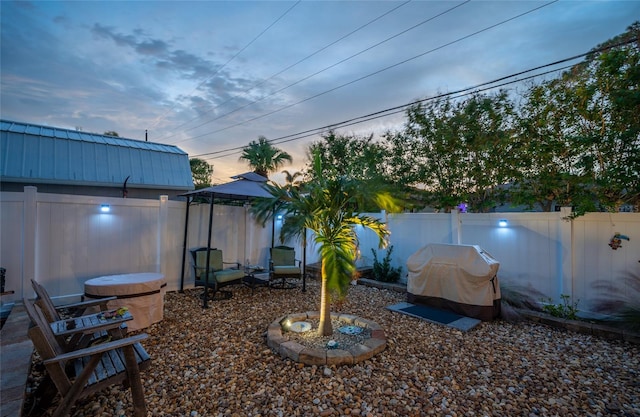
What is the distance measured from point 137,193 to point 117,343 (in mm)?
8458

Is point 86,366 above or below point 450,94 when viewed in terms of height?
below

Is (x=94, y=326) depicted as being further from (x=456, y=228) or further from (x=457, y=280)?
(x=456, y=228)

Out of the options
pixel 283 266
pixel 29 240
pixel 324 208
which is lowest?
pixel 283 266

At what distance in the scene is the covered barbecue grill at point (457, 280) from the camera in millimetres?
4332

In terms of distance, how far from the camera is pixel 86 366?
1971mm

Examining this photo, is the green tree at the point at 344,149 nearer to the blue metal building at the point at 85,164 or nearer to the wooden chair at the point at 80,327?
the blue metal building at the point at 85,164

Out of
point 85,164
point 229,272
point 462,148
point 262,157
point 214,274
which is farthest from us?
point 262,157

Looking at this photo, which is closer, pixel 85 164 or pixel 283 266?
pixel 283 266

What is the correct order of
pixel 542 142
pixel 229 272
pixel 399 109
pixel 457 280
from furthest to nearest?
1. pixel 399 109
2. pixel 542 142
3. pixel 229 272
4. pixel 457 280

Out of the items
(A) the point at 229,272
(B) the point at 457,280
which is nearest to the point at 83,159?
(A) the point at 229,272

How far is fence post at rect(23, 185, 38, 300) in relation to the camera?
427 cm

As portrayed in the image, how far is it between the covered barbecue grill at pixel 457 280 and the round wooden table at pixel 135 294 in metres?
4.13

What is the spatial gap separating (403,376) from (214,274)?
12.6 ft

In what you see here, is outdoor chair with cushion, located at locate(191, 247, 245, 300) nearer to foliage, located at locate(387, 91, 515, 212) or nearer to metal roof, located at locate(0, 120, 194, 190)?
metal roof, located at locate(0, 120, 194, 190)
